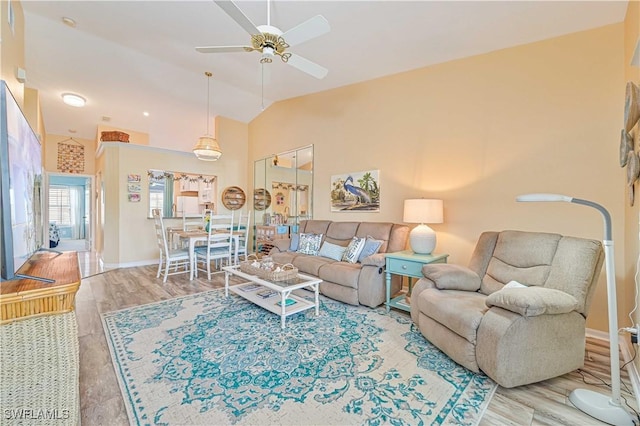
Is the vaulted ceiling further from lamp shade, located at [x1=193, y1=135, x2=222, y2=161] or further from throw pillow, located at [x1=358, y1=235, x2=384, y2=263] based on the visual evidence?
throw pillow, located at [x1=358, y1=235, x2=384, y2=263]

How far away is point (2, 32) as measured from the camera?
6.06 ft

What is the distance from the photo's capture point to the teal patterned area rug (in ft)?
4.99

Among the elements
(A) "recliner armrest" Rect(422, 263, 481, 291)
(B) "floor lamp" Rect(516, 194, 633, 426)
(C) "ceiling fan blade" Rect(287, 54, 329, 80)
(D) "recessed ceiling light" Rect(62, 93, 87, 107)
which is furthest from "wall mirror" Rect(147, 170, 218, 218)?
(B) "floor lamp" Rect(516, 194, 633, 426)

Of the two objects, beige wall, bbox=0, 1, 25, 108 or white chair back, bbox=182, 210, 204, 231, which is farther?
white chair back, bbox=182, 210, 204, 231

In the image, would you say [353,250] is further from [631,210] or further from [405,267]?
[631,210]

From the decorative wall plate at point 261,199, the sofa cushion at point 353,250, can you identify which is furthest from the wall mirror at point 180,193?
the sofa cushion at point 353,250

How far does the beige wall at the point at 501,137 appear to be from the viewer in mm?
2391

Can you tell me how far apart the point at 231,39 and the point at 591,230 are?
442 cm

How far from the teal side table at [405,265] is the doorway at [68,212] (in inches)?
346

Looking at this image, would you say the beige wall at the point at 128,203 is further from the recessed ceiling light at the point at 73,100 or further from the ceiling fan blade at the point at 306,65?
the ceiling fan blade at the point at 306,65

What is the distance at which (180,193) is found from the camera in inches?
239

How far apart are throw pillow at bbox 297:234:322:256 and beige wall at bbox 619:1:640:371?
318 centimetres

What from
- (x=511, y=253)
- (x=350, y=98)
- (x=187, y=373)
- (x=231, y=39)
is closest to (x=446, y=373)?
(x=511, y=253)

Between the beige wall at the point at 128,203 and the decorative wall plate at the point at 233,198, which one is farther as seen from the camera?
the decorative wall plate at the point at 233,198
